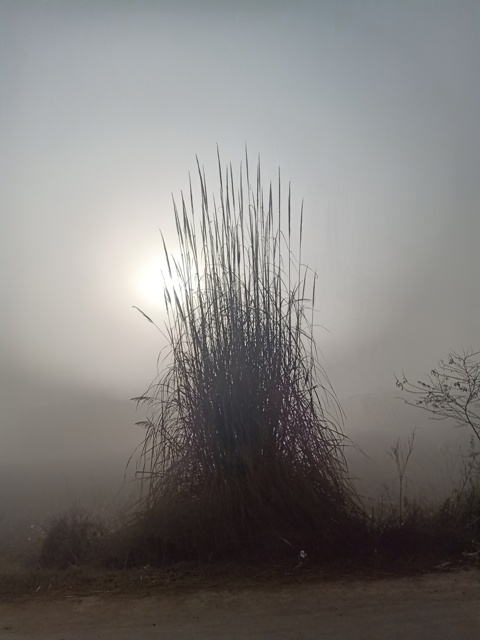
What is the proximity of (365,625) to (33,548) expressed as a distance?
2.16 m

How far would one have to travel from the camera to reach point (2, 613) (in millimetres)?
3258

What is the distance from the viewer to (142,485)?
4254 millimetres

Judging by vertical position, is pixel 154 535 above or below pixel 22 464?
below

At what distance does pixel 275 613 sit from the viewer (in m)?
3.14

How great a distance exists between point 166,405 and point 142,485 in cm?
56

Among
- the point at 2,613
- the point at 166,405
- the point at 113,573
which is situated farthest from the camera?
the point at 166,405

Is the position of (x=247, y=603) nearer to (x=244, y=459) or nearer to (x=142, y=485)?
(x=244, y=459)

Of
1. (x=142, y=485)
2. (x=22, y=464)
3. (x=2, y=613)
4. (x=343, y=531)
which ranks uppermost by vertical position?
(x=22, y=464)

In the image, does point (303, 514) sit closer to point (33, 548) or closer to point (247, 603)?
Answer: point (247, 603)

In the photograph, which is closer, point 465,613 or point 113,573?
point 465,613

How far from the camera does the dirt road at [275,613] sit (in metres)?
2.93

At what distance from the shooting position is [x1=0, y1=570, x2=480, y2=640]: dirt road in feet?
9.60

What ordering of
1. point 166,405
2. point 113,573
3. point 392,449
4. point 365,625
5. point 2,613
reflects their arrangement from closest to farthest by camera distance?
point 365,625
point 2,613
point 113,573
point 166,405
point 392,449

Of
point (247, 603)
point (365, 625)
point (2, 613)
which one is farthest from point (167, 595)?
point (365, 625)
